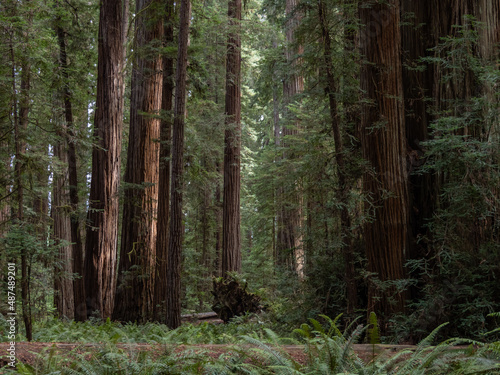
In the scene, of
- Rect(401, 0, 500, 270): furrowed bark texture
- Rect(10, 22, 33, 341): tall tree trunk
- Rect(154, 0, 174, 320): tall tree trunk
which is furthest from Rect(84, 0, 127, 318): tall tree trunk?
Rect(401, 0, 500, 270): furrowed bark texture

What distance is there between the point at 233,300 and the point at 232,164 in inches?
182

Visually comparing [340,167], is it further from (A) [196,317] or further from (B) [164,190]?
(A) [196,317]

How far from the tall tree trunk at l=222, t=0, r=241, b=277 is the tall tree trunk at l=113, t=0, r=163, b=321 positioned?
3.61m

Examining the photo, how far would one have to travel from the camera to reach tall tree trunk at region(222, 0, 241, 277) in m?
14.5

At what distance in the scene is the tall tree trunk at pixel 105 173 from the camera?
10695mm

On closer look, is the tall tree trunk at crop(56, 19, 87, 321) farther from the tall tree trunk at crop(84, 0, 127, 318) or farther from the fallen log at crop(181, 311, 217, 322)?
the fallen log at crop(181, 311, 217, 322)

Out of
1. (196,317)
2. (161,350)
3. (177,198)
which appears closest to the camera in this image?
(161,350)

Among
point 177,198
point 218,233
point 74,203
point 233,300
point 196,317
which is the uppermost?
point 74,203

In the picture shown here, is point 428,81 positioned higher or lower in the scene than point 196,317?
higher

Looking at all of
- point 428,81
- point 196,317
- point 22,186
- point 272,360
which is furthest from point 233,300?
point 272,360

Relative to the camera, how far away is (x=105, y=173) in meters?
10.8

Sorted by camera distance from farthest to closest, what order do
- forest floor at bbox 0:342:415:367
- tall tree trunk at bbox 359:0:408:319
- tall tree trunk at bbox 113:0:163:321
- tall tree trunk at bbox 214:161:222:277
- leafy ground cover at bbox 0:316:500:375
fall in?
1. tall tree trunk at bbox 214:161:222:277
2. tall tree trunk at bbox 113:0:163:321
3. tall tree trunk at bbox 359:0:408:319
4. forest floor at bbox 0:342:415:367
5. leafy ground cover at bbox 0:316:500:375

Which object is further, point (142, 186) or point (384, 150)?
point (142, 186)

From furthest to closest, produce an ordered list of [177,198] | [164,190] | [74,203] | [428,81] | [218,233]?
[218,233] < [74,203] < [164,190] < [177,198] < [428,81]
